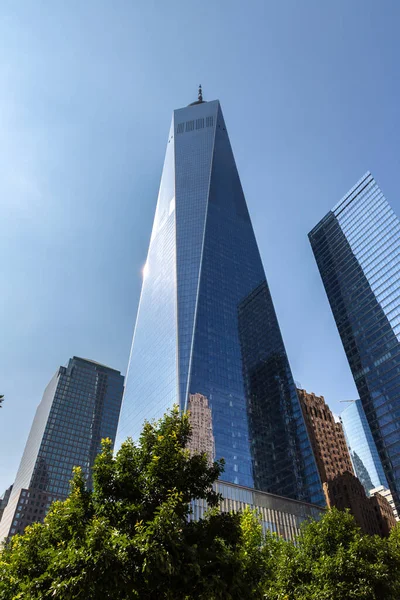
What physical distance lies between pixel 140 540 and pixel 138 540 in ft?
0.21

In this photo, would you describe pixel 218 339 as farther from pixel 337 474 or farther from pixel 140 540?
pixel 140 540

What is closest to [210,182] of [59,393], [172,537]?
[59,393]

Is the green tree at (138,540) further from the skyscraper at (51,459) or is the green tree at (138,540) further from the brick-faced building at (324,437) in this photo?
the skyscraper at (51,459)

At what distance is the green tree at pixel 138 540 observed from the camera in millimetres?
13422

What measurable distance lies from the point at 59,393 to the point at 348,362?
135462 mm

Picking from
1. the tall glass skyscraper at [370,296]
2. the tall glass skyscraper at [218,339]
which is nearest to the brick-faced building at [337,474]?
the tall glass skyscraper at [218,339]

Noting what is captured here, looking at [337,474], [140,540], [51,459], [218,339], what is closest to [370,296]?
[218,339]

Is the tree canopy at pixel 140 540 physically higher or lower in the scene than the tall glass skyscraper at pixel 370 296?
Answer: lower

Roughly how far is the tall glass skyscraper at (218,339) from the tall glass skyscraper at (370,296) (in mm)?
21463

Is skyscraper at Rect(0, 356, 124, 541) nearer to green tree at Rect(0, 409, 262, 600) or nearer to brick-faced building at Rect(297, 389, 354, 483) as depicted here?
brick-faced building at Rect(297, 389, 354, 483)

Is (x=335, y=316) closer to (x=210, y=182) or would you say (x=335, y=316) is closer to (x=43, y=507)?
(x=210, y=182)

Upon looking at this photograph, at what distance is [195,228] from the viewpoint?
144500 mm

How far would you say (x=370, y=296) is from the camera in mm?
126000

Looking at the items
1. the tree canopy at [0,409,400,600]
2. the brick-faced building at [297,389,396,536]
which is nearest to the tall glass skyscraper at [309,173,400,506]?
the brick-faced building at [297,389,396,536]
